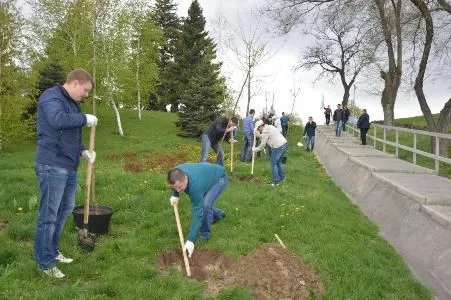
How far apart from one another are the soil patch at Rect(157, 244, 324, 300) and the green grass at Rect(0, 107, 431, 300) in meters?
0.16

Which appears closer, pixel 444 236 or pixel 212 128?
pixel 444 236

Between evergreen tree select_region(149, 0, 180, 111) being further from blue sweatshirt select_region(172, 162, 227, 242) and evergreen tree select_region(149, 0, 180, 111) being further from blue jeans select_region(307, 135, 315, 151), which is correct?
blue sweatshirt select_region(172, 162, 227, 242)

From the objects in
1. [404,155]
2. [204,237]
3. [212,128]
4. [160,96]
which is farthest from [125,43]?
[204,237]

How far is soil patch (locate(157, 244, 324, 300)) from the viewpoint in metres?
5.91

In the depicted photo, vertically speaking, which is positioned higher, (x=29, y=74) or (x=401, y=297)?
(x=29, y=74)

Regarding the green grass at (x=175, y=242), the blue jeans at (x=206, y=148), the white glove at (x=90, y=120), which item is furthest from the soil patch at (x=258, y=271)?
the blue jeans at (x=206, y=148)

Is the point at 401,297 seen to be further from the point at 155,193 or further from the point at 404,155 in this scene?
the point at 404,155

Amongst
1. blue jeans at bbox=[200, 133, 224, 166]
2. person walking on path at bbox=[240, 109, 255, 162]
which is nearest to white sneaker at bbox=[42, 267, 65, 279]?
blue jeans at bbox=[200, 133, 224, 166]

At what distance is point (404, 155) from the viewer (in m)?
20.6

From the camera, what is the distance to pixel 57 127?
17.9 feet

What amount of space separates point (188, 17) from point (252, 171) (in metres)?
35.7

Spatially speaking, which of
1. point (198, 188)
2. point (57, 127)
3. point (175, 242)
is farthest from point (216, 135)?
point (57, 127)

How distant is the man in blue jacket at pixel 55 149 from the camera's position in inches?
219

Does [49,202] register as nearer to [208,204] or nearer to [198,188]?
[198,188]
